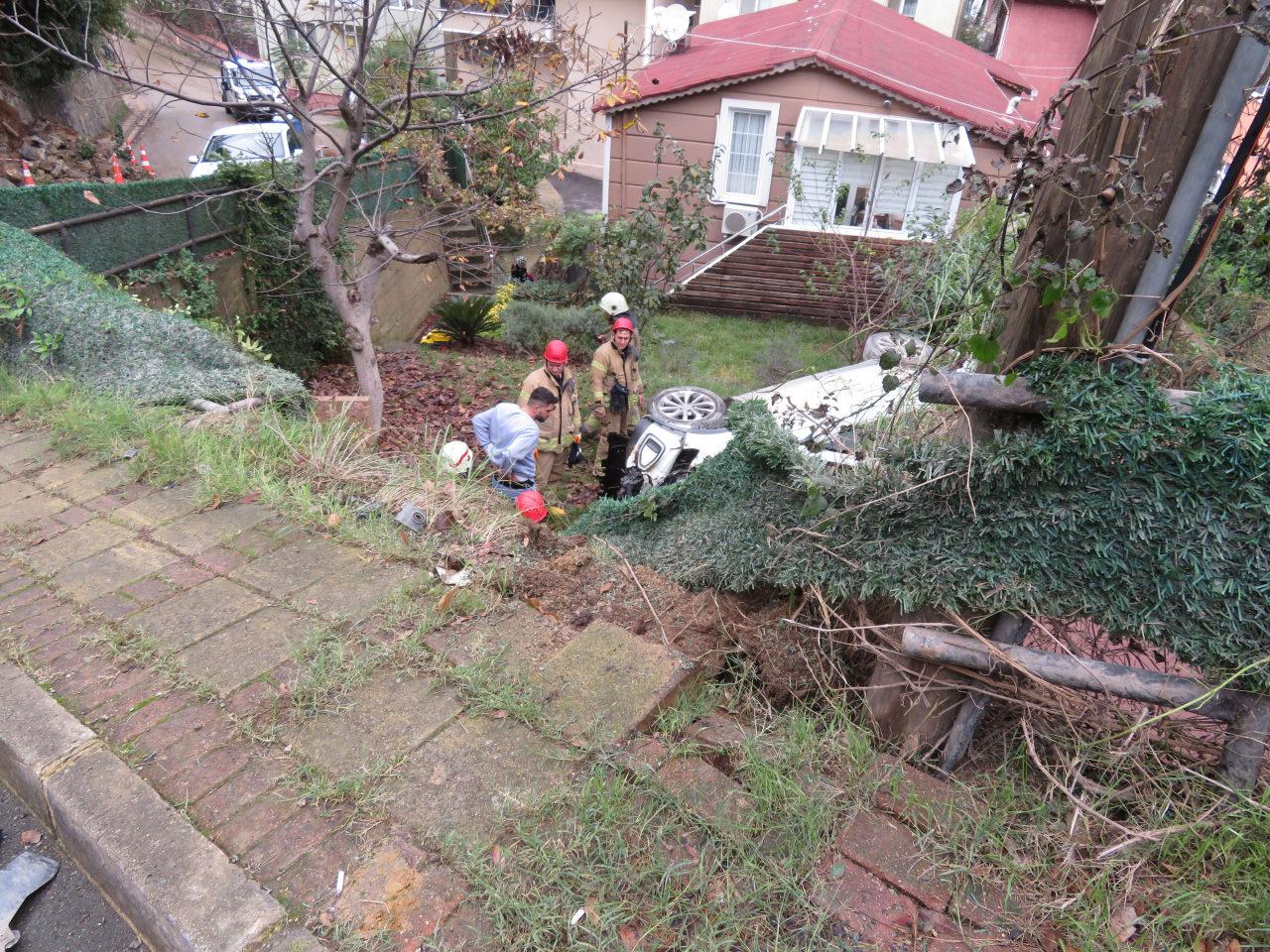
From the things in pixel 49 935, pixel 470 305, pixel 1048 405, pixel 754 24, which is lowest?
pixel 470 305

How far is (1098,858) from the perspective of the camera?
2088mm

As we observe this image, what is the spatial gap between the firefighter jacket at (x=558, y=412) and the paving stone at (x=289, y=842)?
4476mm

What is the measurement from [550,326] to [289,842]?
10428 mm

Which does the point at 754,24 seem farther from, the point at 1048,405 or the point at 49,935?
the point at 49,935

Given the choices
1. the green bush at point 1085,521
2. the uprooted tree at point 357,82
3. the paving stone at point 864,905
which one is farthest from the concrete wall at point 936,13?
the paving stone at point 864,905

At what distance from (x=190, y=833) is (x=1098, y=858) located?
2519 millimetres

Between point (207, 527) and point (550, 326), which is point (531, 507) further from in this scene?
point (550, 326)

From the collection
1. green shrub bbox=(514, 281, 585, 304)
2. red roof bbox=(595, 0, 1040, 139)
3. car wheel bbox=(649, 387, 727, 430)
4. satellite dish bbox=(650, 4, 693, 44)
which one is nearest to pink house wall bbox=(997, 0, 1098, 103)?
red roof bbox=(595, 0, 1040, 139)

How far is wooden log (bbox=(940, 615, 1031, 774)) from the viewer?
248cm

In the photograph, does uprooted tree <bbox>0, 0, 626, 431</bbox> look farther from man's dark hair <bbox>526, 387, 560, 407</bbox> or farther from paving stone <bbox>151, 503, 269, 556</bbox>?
paving stone <bbox>151, 503, 269, 556</bbox>

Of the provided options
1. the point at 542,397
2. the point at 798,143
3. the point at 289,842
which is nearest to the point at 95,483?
the point at 289,842

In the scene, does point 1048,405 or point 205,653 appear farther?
point 205,653

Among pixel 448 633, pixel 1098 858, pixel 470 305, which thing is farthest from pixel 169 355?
pixel 470 305

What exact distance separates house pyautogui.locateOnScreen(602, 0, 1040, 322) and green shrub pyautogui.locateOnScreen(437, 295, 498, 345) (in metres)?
3.37
